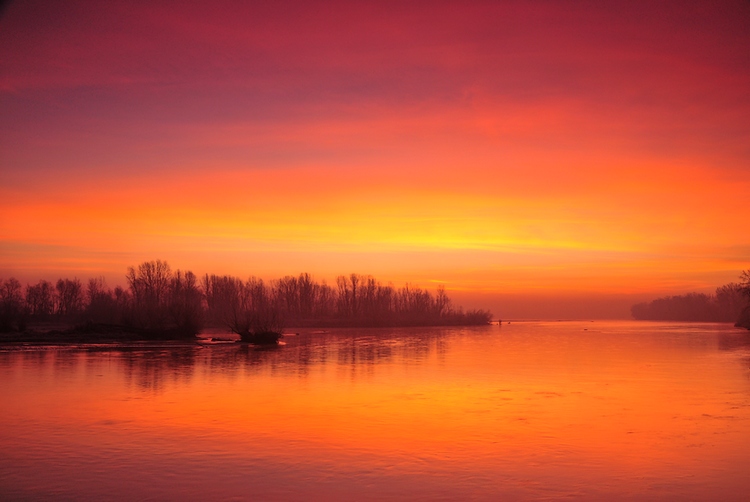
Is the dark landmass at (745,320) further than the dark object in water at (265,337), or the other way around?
the dark landmass at (745,320)

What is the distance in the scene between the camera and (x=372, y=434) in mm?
13109

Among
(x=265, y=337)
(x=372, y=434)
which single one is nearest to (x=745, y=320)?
(x=265, y=337)

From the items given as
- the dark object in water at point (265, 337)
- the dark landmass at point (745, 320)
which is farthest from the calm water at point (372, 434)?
the dark landmass at point (745, 320)

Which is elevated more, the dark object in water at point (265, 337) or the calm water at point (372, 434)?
the dark object in water at point (265, 337)

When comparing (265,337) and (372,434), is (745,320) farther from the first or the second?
(372,434)

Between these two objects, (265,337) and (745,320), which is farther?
(745,320)

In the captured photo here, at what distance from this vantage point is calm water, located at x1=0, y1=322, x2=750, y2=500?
9.33 meters

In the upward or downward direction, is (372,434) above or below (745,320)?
below

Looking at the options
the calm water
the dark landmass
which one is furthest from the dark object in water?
the dark landmass

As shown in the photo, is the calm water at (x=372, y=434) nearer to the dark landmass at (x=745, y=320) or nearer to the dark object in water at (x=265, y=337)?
the dark object in water at (x=265, y=337)

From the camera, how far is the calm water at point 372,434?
30.6 ft

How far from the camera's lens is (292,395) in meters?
18.6

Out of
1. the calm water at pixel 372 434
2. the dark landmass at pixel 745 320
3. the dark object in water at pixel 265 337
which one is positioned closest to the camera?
the calm water at pixel 372 434

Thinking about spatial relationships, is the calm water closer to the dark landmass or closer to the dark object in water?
the dark object in water
